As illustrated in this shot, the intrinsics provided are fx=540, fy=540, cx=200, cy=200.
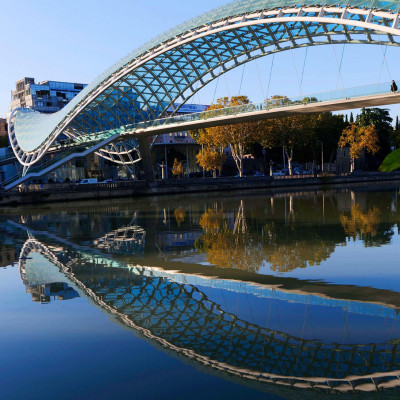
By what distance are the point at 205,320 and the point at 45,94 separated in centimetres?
12619

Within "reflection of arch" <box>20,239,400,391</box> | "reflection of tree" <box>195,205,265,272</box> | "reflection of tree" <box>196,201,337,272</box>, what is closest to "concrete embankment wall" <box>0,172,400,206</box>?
"reflection of tree" <box>195,205,265,272</box>

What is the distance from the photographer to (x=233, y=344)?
793cm

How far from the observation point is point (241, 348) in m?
7.77

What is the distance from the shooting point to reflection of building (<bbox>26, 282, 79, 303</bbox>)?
11227 mm

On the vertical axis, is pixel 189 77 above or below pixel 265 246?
above

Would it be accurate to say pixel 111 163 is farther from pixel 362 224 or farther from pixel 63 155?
pixel 362 224

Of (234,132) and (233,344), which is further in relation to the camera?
(234,132)

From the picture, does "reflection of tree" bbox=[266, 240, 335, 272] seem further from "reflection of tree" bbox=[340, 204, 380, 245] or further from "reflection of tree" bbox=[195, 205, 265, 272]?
"reflection of tree" bbox=[340, 204, 380, 245]

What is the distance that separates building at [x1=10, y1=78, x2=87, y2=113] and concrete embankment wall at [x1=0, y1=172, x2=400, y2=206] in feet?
224

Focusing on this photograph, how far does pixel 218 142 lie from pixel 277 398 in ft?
215

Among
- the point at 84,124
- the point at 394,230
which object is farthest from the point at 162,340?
the point at 84,124

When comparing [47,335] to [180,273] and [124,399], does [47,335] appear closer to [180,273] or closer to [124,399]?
[124,399]

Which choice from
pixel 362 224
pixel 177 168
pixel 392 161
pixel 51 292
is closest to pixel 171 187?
pixel 177 168

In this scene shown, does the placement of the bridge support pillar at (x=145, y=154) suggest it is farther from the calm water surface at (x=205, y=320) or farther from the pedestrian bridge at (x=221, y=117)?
the calm water surface at (x=205, y=320)
